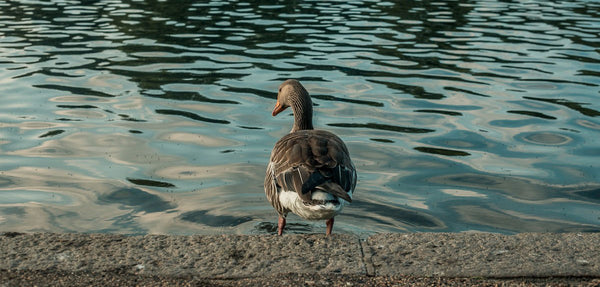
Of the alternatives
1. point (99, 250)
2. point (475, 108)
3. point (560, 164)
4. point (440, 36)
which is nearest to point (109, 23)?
point (440, 36)

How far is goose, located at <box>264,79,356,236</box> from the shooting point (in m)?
5.53

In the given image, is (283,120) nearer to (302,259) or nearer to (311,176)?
(311,176)

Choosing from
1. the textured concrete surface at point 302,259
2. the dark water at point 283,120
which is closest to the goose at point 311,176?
the textured concrete surface at point 302,259

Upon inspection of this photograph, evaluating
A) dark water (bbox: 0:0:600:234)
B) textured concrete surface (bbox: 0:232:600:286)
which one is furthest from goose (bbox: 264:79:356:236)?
dark water (bbox: 0:0:600:234)

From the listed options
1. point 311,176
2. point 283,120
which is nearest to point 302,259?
point 311,176

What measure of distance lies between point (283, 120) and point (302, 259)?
686 cm

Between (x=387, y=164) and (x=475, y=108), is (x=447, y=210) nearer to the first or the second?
(x=387, y=164)

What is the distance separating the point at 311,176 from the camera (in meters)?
5.62

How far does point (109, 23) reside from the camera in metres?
20.6

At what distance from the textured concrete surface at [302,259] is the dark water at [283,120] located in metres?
2.22

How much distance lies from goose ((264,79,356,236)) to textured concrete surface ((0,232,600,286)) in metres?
0.28

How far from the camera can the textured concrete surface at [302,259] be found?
16.1ft

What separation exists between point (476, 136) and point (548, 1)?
17727mm

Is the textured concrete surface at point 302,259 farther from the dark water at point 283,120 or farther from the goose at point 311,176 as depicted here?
the dark water at point 283,120
